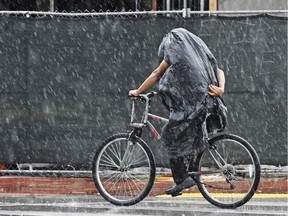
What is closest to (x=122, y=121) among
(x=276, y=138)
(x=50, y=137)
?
(x=50, y=137)

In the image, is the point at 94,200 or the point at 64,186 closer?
the point at 94,200

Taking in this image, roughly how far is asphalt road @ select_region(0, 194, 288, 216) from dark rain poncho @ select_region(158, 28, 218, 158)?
61 centimetres

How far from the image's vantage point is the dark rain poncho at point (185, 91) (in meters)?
7.93

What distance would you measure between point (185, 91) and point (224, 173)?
3.12ft

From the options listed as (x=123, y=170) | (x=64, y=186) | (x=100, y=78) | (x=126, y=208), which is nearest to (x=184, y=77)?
(x=123, y=170)

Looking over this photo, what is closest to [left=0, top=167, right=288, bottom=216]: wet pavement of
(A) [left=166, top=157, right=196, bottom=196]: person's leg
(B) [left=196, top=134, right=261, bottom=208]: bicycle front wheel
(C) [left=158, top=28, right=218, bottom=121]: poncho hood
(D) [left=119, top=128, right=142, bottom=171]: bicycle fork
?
(B) [left=196, top=134, right=261, bottom=208]: bicycle front wheel

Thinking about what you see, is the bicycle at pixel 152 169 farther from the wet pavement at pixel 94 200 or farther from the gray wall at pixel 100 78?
the gray wall at pixel 100 78

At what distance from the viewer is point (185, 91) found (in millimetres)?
7945

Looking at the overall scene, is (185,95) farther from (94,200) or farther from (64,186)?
(64,186)

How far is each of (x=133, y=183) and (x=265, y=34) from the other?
323 cm

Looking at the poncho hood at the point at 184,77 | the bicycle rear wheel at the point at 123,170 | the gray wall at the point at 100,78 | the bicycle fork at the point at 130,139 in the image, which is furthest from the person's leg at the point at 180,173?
the gray wall at the point at 100,78

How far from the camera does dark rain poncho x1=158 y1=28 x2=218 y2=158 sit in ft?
26.0

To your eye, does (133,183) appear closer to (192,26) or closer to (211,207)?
(211,207)

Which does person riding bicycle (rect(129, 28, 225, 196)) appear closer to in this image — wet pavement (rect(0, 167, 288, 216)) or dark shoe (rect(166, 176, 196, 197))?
dark shoe (rect(166, 176, 196, 197))
